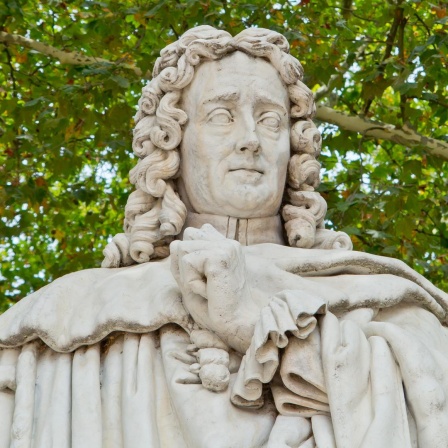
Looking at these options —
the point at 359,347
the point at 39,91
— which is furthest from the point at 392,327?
the point at 39,91

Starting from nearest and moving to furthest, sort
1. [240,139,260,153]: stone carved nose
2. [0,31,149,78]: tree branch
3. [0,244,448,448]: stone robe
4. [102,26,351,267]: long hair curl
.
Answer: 1. [0,244,448,448]: stone robe
2. [240,139,260,153]: stone carved nose
3. [102,26,351,267]: long hair curl
4. [0,31,149,78]: tree branch

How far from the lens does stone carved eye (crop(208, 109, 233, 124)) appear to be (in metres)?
7.16

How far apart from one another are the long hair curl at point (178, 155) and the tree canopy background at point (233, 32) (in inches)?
187

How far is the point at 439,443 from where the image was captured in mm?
5992

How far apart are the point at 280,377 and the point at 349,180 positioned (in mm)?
6992

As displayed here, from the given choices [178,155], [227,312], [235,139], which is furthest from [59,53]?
[227,312]

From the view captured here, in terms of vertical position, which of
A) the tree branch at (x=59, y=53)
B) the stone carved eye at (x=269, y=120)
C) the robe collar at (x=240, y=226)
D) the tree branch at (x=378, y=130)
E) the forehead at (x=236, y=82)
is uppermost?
the tree branch at (x=59, y=53)

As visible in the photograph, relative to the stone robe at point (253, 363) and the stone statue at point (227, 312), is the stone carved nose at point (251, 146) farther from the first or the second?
the stone robe at point (253, 363)

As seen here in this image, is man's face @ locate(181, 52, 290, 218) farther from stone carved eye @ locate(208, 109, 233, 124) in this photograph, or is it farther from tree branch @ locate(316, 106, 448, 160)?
tree branch @ locate(316, 106, 448, 160)

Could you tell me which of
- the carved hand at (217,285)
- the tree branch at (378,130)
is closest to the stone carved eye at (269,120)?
the carved hand at (217,285)

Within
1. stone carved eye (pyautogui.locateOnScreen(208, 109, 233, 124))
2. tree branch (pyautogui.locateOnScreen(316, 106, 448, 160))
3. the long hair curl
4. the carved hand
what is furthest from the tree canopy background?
the carved hand

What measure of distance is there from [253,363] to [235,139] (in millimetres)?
1266

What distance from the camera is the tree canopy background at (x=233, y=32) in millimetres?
12562

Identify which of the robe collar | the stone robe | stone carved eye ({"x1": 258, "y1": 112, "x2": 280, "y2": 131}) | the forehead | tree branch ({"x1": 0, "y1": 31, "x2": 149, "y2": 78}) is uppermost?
tree branch ({"x1": 0, "y1": 31, "x2": 149, "y2": 78})
